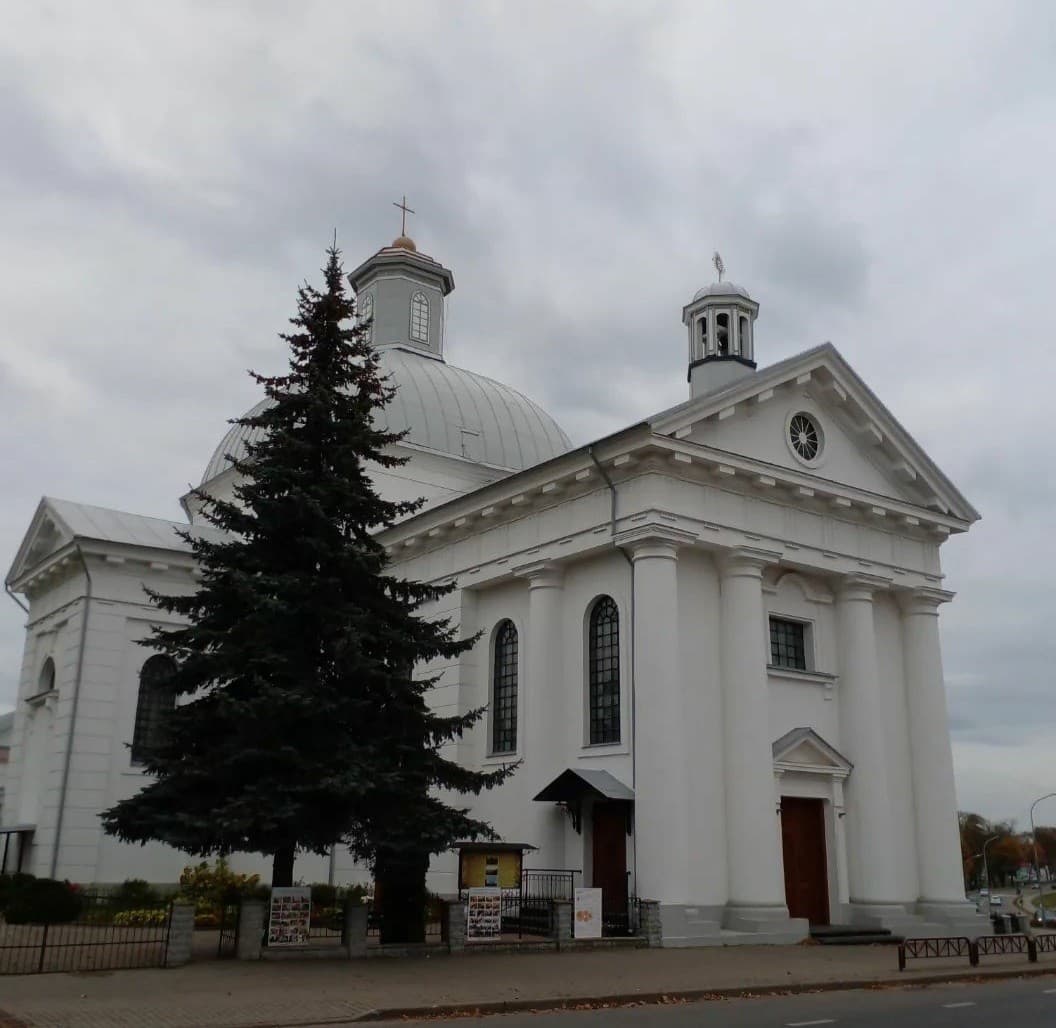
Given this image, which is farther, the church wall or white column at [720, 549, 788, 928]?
the church wall

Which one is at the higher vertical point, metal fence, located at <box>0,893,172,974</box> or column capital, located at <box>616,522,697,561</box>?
column capital, located at <box>616,522,697,561</box>

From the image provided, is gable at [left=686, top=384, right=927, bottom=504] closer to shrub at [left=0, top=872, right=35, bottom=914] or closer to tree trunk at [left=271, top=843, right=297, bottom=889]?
tree trunk at [left=271, top=843, right=297, bottom=889]

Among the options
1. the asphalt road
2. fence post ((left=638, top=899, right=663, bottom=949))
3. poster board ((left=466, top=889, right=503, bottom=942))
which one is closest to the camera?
the asphalt road

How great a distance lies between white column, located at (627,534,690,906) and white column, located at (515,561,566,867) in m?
2.75

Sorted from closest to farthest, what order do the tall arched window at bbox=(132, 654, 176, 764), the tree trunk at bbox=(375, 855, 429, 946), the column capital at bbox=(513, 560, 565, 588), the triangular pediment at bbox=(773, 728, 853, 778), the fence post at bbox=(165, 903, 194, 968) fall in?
the fence post at bbox=(165, 903, 194, 968) < the tree trunk at bbox=(375, 855, 429, 946) < the triangular pediment at bbox=(773, 728, 853, 778) < the column capital at bbox=(513, 560, 565, 588) < the tall arched window at bbox=(132, 654, 176, 764)

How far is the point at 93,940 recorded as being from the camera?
19281 millimetres

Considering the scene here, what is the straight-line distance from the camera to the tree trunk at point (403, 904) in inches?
694

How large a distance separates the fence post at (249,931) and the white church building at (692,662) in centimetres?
510

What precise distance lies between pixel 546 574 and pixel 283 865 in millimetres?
9768

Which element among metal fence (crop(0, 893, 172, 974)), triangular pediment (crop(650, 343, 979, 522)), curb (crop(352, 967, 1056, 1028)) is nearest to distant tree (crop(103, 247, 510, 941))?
metal fence (crop(0, 893, 172, 974))

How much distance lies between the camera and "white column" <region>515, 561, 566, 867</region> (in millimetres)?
23422

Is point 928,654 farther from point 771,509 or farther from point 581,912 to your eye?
point 581,912

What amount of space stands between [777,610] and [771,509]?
227 cm

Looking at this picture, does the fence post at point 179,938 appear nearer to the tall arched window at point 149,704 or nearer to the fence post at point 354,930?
the fence post at point 354,930
